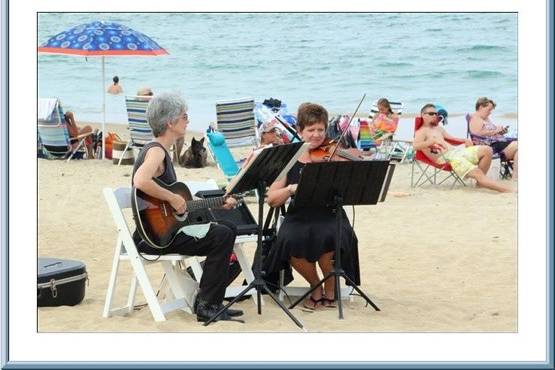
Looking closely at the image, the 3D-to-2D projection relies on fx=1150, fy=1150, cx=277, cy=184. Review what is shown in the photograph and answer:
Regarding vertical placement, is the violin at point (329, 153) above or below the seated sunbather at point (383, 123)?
below

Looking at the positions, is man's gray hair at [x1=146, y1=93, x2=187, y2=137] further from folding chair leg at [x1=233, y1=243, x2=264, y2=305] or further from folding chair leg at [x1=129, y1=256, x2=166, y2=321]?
folding chair leg at [x1=233, y1=243, x2=264, y2=305]

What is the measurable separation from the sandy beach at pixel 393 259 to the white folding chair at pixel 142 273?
2.8 inches

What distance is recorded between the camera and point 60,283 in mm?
6371

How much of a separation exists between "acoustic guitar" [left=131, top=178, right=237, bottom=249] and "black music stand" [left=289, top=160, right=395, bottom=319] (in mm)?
609

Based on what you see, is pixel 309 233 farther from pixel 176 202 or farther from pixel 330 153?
pixel 176 202

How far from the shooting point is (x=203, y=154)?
13.6m

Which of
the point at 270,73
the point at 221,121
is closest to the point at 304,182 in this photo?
the point at 221,121

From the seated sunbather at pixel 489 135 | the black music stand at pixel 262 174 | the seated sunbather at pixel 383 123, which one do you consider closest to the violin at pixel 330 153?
the black music stand at pixel 262 174

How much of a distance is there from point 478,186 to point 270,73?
14296mm

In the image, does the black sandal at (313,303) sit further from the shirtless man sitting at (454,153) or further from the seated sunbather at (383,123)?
the seated sunbather at (383,123)

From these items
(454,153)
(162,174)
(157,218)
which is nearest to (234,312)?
(157,218)

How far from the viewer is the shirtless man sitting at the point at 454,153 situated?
11.9 meters

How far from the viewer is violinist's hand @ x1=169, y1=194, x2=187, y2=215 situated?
5801 millimetres
